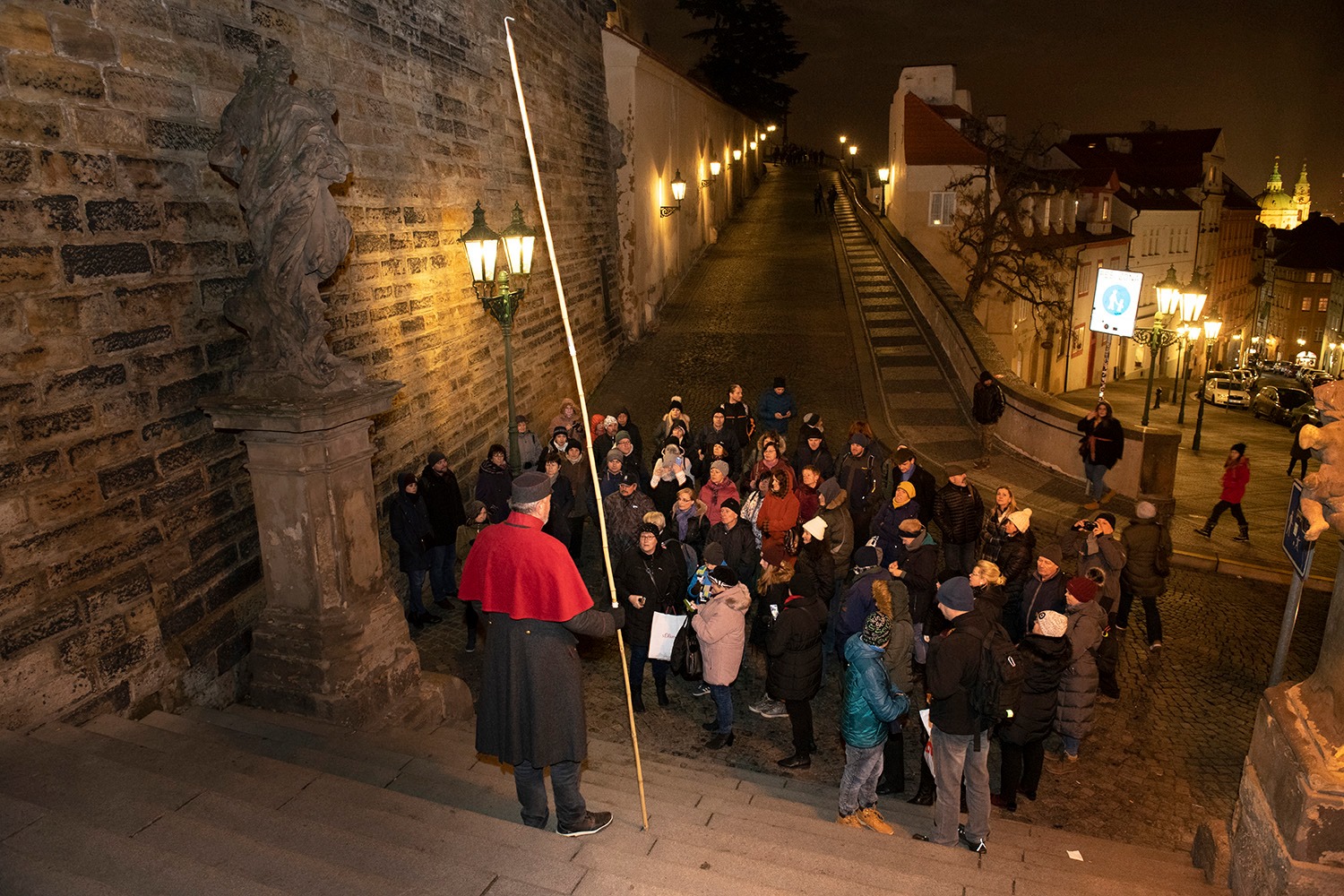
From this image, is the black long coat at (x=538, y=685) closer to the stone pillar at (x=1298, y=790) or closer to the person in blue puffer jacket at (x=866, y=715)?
the person in blue puffer jacket at (x=866, y=715)

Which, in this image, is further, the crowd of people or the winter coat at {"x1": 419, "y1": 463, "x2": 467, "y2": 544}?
the winter coat at {"x1": 419, "y1": 463, "x2": 467, "y2": 544}

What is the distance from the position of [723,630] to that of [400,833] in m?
2.76

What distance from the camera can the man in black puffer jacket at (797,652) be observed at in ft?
19.5

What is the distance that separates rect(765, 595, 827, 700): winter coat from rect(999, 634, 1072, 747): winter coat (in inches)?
50.4

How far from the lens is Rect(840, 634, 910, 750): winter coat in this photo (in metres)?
5.20

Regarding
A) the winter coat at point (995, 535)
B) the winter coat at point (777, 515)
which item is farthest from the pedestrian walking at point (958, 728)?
the winter coat at point (777, 515)

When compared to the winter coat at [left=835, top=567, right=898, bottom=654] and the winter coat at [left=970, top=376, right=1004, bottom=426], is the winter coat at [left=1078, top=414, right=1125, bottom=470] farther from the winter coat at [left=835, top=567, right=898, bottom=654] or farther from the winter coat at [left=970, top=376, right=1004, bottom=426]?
the winter coat at [left=835, top=567, right=898, bottom=654]

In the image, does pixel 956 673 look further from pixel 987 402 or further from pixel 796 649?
pixel 987 402

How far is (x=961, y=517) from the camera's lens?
29.0 ft

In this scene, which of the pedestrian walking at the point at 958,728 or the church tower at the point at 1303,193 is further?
the church tower at the point at 1303,193

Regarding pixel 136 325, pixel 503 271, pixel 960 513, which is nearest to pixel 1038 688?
pixel 960 513

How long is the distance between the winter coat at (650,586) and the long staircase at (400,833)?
127 cm

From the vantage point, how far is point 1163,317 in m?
14.5

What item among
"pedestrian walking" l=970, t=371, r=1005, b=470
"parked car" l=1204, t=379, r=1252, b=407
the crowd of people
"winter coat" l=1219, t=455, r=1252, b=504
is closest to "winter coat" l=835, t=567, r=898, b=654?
the crowd of people
